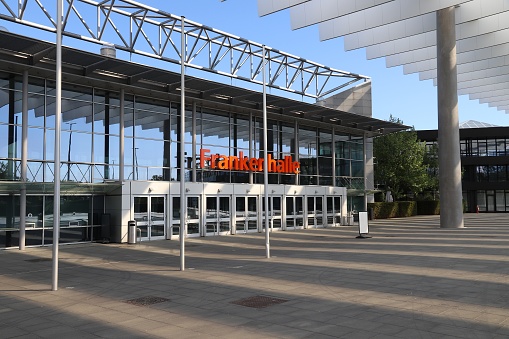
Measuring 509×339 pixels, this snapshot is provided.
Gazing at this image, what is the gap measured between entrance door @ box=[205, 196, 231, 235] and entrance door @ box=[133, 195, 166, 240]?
3.04m

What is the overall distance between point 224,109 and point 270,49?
185 inches

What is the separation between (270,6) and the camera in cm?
2670

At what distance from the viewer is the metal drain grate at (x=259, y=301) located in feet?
31.8

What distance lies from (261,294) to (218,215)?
17.7 m

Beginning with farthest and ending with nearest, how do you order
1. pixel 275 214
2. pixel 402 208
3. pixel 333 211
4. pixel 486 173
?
pixel 486 173, pixel 402 208, pixel 333 211, pixel 275 214

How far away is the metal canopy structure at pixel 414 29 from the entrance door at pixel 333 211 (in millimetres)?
10841

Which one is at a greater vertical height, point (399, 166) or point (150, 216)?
point (399, 166)

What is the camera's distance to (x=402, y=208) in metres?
51.6

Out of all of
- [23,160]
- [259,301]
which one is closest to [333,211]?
[23,160]

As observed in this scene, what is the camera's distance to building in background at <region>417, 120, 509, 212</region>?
6531cm

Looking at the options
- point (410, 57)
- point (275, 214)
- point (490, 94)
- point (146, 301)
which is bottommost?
point (146, 301)

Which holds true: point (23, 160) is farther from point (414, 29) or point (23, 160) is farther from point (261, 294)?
point (414, 29)

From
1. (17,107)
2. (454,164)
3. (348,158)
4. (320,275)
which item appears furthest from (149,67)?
(348,158)

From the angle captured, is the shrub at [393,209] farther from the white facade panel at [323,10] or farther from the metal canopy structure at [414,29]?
the white facade panel at [323,10]
